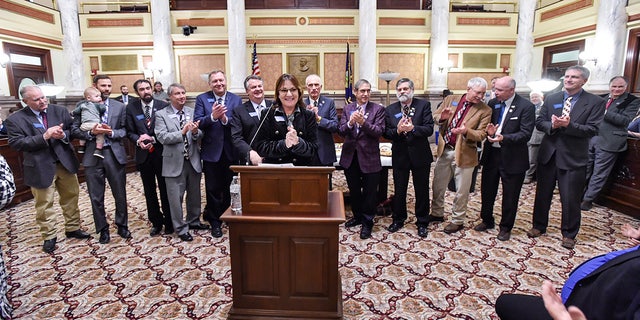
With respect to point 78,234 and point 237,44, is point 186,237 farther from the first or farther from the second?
point 237,44

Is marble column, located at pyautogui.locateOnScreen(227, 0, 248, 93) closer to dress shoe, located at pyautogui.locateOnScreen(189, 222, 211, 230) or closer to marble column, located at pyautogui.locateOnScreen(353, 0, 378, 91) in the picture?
marble column, located at pyautogui.locateOnScreen(353, 0, 378, 91)

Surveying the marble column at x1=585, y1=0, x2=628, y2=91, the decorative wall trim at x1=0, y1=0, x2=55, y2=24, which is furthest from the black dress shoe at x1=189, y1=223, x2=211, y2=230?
the decorative wall trim at x1=0, y1=0, x2=55, y2=24

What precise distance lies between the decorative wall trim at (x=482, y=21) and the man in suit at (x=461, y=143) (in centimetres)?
866

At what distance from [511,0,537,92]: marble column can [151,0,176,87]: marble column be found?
33.8 feet

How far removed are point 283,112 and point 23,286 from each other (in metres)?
2.40

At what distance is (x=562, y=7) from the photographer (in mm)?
9539

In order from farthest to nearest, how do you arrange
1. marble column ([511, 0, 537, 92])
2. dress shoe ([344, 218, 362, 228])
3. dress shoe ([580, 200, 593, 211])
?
marble column ([511, 0, 537, 92]), dress shoe ([580, 200, 593, 211]), dress shoe ([344, 218, 362, 228])

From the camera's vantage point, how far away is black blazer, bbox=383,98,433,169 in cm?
337

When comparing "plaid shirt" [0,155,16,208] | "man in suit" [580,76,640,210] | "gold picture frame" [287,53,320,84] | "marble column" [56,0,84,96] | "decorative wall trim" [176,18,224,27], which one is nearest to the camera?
"plaid shirt" [0,155,16,208]

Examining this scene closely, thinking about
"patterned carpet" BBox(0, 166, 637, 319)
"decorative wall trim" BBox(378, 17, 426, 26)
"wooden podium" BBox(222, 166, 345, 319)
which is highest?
"decorative wall trim" BBox(378, 17, 426, 26)

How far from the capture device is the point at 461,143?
3426 millimetres

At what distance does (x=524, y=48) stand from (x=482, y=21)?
60.5 inches

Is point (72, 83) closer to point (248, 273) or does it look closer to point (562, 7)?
point (248, 273)

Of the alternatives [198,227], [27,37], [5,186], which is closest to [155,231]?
[198,227]
